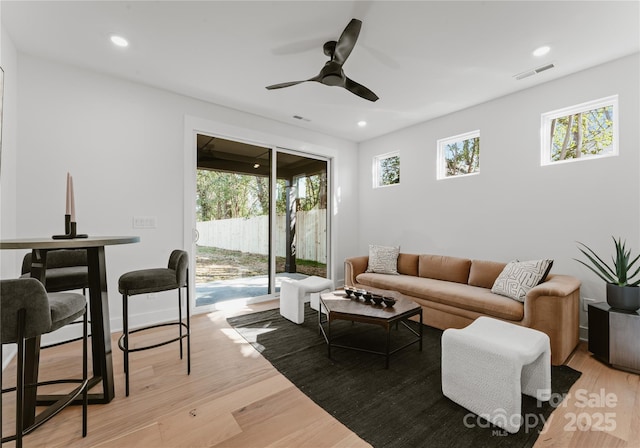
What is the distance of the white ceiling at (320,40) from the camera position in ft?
6.89

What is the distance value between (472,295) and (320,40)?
2903 mm

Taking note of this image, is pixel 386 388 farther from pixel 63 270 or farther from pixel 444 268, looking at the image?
pixel 63 270

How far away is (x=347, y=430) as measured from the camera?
1655mm

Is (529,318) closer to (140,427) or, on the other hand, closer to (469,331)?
(469,331)

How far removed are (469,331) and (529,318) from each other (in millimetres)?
1013

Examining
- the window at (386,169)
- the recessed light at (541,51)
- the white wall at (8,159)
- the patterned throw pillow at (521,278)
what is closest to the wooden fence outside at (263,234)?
the window at (386,169)

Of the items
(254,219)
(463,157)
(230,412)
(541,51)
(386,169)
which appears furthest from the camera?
(386,169)

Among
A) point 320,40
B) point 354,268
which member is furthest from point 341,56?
point 354,268

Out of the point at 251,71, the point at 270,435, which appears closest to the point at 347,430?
the point at 270,435

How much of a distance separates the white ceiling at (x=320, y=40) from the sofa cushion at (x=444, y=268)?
2147 mm

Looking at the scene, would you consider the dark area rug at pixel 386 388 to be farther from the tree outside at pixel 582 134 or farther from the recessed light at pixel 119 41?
the recessed light at pixel 119 41

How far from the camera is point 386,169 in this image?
5.18 meters

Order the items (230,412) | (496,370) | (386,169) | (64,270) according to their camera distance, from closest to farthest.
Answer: (496,370), (230,412), (64,270), (386,169)

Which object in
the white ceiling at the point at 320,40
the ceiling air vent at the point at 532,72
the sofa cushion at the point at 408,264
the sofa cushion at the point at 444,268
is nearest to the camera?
the white ceiling at the point at 320,40
